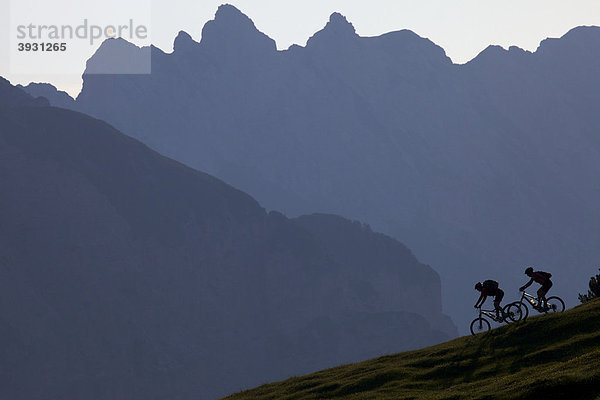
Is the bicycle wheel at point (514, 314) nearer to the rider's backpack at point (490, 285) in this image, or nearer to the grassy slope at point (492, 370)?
the grassy slope at point (492, 370)

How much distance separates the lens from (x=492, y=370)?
1062 inches

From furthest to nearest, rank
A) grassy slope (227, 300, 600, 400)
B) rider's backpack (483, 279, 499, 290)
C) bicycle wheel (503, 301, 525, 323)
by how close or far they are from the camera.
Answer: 1. bicycle wheel (503, 301, 525, 323)
2. rider's backpack (483, 279, 499, 290)
3. grassy slope (227, 300, 600, 400)

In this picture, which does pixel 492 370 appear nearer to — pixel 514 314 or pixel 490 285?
pixel 490 285

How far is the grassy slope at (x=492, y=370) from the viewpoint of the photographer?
21.4m

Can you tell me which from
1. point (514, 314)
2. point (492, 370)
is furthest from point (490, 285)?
point (492, 370)

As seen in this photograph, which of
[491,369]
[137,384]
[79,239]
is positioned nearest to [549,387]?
[491,369]

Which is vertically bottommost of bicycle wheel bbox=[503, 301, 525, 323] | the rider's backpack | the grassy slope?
the grassy slope

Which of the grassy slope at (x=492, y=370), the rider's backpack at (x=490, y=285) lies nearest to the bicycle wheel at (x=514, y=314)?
the grassy slope at (x=492, y=370)

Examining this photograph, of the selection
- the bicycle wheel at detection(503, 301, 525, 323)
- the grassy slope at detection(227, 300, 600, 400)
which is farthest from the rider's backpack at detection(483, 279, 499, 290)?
the grassy slope at detection(227, 300, 600, 400)

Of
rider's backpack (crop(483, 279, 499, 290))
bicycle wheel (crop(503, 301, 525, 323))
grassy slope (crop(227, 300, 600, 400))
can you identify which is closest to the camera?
grassy slope (crop(227, 300, 600, 400))

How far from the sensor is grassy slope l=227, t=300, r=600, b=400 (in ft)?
70.3

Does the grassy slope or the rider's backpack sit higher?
the rider's backpack

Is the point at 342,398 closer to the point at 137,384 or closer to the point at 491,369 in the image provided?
the point at 491,369

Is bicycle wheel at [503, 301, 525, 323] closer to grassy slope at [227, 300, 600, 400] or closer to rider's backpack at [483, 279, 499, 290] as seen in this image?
grassy slope at [227, 300, 600, 400]
